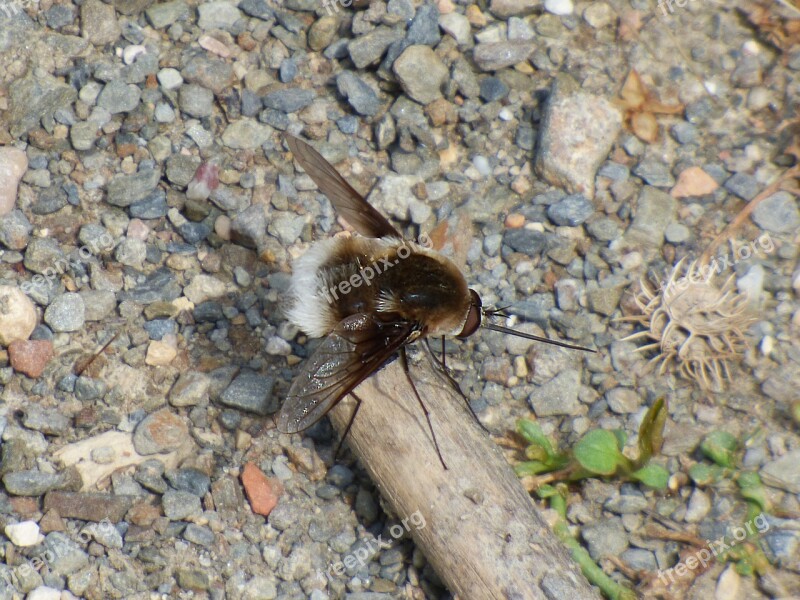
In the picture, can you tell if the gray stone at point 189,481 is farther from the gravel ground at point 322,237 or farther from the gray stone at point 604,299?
the gray stone at point 604,299

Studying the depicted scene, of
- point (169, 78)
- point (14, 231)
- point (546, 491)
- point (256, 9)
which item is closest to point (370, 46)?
point (256, 9)

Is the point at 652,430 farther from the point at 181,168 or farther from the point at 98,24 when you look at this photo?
the point at 98,24

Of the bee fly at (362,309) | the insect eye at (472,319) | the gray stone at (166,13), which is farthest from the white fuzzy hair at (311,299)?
the gray stone at (166,13)

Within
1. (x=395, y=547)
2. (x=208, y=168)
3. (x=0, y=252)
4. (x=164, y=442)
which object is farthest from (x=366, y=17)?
(x=395, y=547)

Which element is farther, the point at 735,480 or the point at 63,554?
the point at 735,480

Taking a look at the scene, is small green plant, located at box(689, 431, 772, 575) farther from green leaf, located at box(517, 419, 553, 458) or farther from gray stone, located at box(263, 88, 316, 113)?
gray stone, located at box(263, 88, 316, 113)

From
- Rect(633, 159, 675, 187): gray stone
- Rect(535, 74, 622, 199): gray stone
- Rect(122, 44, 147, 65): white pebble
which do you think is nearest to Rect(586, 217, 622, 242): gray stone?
Rect(535, 74, 622, 199): gray stone
